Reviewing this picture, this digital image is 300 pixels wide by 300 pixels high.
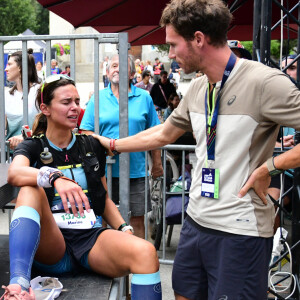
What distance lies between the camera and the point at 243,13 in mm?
8922

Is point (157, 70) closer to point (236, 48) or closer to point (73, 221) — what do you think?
point (236, 48)

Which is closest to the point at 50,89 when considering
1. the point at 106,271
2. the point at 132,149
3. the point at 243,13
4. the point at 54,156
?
the point at 54,156

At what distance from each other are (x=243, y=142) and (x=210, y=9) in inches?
23.2

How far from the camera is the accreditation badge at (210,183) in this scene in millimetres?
2283

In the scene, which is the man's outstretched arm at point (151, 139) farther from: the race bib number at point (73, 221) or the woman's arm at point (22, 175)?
the woman's arm at point (22, 175)

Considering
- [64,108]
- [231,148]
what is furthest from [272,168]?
[64,108]

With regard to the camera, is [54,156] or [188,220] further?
[54,156]

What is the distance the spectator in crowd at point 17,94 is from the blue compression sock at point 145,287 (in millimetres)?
1959

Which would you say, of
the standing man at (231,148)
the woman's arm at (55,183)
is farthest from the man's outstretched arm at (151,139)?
the woman's arm at (55,183)

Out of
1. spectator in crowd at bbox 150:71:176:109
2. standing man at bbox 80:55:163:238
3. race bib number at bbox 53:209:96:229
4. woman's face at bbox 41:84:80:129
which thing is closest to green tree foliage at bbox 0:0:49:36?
spectator in crowd at bbox 150:71:176:109

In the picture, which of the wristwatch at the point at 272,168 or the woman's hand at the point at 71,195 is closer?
the wristwatch at the point at 272,168

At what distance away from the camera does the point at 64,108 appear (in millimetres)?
3002

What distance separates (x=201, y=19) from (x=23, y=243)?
129cm

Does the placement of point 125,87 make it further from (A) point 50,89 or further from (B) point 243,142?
(B) point 243,142
